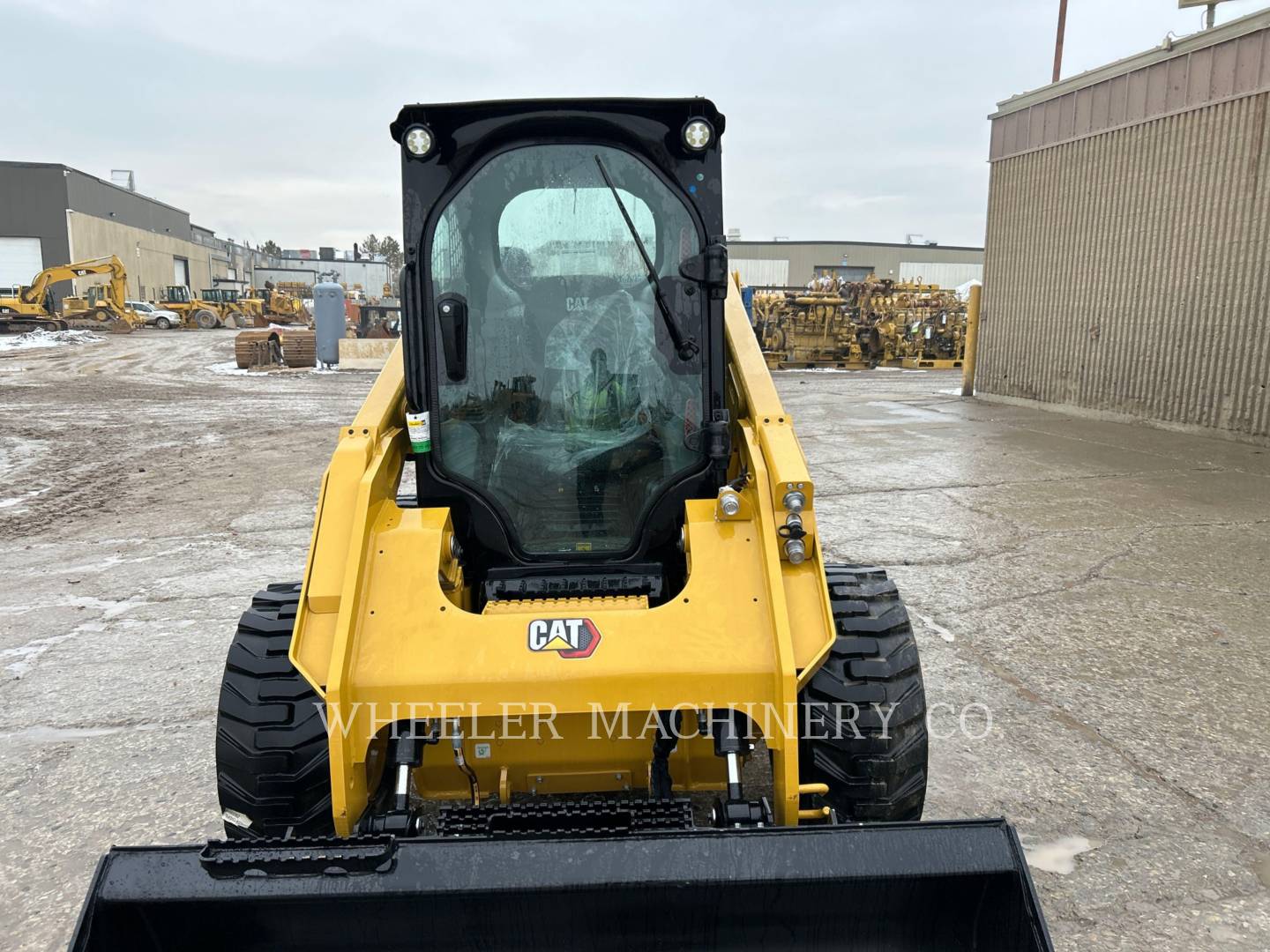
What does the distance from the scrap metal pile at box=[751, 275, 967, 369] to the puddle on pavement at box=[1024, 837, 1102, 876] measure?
23.6 m

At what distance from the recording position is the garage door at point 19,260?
5228 cm

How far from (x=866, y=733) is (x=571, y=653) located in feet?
2.92

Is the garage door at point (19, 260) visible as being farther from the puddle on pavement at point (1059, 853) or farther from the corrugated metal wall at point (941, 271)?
the puddle on pavement at point (1059, 853)

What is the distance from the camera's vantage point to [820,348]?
27156mm

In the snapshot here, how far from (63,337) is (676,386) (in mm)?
36961

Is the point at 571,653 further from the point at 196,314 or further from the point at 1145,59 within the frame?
the point at 196,314

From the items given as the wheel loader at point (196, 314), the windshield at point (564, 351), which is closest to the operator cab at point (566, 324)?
the windshield at point (564, 351)

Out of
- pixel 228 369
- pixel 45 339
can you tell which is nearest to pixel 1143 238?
pixel 228 369

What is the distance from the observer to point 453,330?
3109mm

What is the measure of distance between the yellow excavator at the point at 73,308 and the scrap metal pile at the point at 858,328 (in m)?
28.1

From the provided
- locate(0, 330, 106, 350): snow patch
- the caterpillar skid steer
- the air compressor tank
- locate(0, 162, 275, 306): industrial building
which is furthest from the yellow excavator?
the caterpillar skid steer

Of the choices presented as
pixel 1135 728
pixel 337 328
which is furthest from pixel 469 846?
pixel 337 328

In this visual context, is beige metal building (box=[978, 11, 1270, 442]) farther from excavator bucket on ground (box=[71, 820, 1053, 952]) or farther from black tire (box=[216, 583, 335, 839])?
black tire (box=[216, 583, 335, 839])

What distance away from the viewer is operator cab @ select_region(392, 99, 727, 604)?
3084 millimetres
